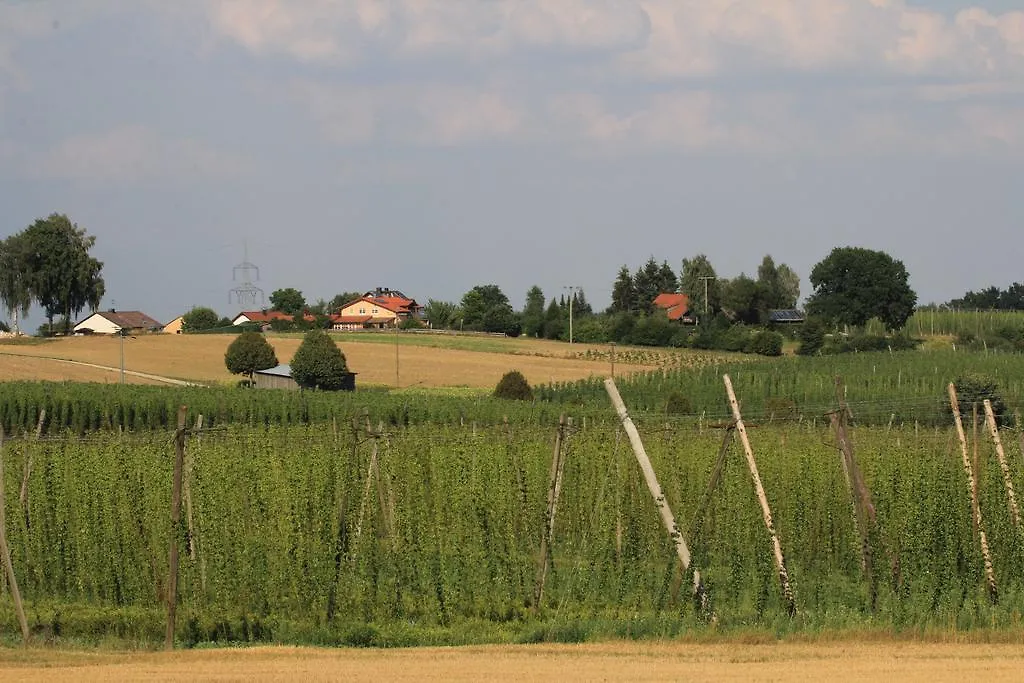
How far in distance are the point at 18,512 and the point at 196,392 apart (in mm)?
29202

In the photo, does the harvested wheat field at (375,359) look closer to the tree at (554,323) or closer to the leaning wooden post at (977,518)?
the tree at (554,323)

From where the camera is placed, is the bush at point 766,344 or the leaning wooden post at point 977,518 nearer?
the leaning wooden post at point 977,518

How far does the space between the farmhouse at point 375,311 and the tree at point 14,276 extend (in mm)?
41564

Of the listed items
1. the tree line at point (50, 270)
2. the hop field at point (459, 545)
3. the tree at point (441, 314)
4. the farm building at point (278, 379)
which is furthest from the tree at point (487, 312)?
the hop field at point (459, 545)

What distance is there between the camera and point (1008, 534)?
49.1ft

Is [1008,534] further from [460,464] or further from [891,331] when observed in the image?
[891,331]

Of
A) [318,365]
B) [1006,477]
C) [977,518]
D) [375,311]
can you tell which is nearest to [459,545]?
[977,518]

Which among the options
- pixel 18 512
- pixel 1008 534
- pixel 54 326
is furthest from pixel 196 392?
pixel 54 326

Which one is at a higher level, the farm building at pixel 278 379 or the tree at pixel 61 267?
the tree at pixel 61 267

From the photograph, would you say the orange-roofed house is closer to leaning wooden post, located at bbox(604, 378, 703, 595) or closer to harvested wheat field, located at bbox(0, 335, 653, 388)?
harvested wheat field, located at bbox(0, 335, 653, 388)

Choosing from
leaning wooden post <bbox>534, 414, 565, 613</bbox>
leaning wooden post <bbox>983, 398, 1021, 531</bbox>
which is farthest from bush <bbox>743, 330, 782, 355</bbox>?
leaning wooden post <bbox>534, 414, 565, 613</bbox>

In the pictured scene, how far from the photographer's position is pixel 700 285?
123 m

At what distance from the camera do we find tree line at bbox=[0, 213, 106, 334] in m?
99.0

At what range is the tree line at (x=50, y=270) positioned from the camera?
9900 centimetres
